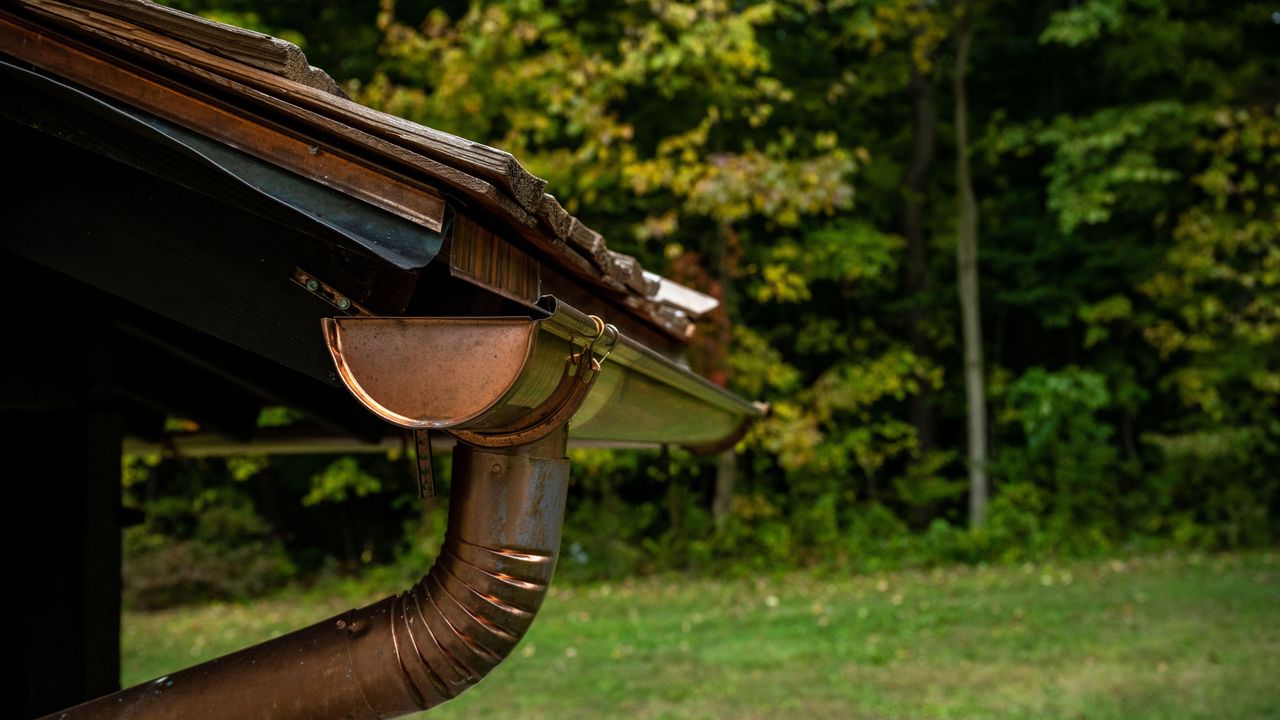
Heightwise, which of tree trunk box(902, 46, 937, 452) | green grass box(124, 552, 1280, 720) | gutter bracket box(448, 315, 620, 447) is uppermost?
tree trunk box(902, 46, 937, 452)

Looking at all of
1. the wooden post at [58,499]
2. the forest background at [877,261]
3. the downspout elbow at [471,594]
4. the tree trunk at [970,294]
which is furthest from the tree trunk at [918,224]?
the downspout elbow at [471,594]

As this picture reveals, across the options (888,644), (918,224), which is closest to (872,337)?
(918,224)

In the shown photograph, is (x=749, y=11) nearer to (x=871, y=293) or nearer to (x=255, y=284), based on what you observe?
(x=871, y=293)

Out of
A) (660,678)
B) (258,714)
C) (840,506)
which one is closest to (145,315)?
(258,714)

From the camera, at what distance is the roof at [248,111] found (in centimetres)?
163

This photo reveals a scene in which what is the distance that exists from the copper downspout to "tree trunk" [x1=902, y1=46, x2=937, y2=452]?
13.5 metres

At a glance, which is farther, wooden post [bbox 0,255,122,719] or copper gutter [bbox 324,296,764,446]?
wooden post [bbox 0,255,122,719]

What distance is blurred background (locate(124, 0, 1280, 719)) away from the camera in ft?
34.9

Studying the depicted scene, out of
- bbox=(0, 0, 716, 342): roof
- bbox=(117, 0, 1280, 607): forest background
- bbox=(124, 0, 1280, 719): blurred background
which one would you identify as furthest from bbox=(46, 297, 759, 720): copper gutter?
bbox=(117, 0, 1280, 607): forest background

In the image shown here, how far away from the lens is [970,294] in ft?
45.8

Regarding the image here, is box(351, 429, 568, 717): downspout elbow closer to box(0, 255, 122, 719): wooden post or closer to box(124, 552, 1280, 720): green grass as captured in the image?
box(0, 255, 122, 719): wooden post

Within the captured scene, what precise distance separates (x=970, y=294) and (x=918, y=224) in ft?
5.36

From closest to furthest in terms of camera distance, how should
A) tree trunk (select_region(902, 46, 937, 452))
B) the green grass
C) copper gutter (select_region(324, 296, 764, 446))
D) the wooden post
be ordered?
copper gutter (select_region(324, 296, 764, 446)) < the wooden post < the green grass < tree trunk (select_region(902, 46, 937, 452))

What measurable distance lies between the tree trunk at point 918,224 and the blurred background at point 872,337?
52 millimetres
